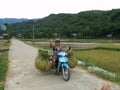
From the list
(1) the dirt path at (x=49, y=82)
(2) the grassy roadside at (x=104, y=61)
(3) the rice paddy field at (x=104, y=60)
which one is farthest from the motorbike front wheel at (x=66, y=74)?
(3) the rice paddy field at (x=104, y=60)

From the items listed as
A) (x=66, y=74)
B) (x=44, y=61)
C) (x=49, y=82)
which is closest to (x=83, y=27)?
(x=44, y=61)

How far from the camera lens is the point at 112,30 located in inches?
3374

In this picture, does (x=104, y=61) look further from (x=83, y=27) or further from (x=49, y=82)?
(x=83, y=27)

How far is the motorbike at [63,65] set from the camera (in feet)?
29.2

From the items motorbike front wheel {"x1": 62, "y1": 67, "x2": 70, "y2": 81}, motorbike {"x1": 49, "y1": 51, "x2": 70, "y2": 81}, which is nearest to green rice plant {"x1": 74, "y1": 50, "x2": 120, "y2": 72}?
motorbike {"x1": 49, "y1": 51, "x2": 70, "y2": 81}

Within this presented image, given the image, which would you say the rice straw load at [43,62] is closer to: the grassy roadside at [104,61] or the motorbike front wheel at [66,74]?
the motorbike front wheel at [66,74]

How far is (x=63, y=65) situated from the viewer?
362 inches

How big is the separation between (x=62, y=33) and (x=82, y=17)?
20755 millimetres

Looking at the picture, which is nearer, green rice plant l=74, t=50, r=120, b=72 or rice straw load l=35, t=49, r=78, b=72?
rice straw load l=35, t=49, r=78, b=72

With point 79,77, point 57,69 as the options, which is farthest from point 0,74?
point 79,77

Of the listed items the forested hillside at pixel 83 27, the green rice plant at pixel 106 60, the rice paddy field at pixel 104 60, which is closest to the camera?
the rice paddy field at pixel 104 60

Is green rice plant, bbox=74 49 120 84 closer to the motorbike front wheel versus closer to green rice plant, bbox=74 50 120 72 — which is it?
green rice plant, bbox=74 50 120 72

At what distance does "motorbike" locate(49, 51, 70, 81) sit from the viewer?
890 centimetres

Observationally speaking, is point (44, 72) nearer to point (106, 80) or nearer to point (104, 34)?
point (106, 80)
